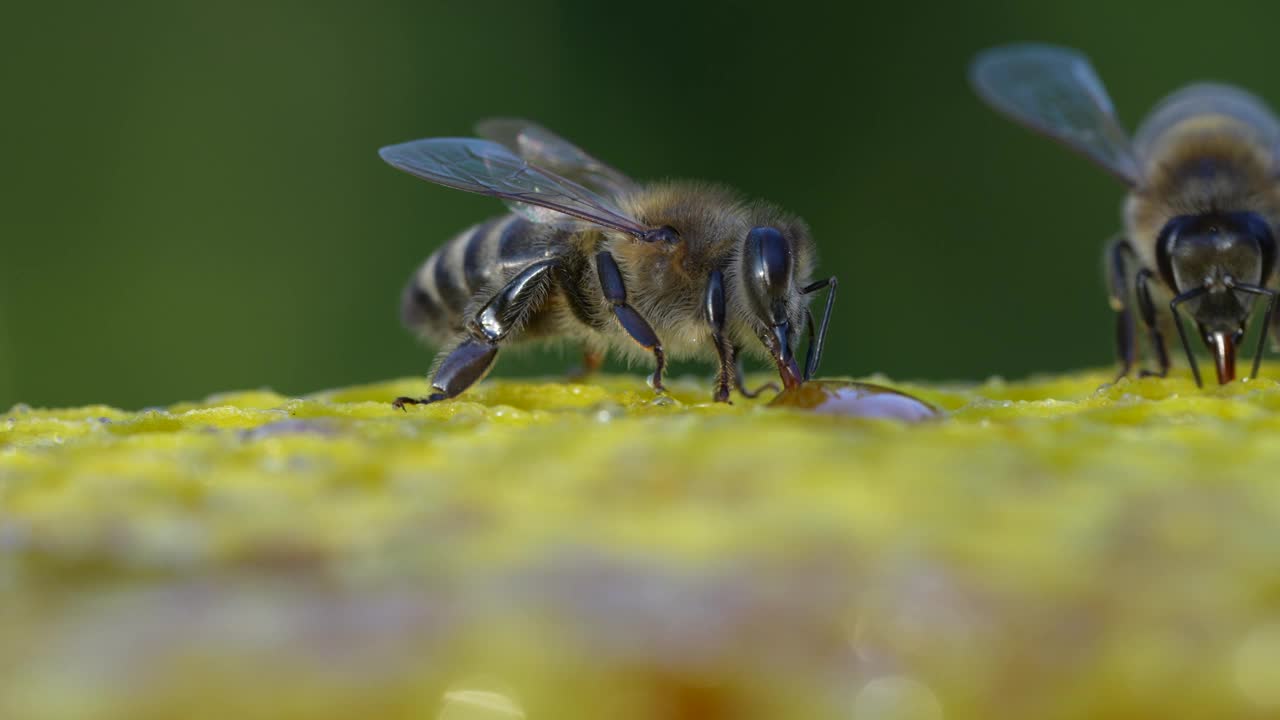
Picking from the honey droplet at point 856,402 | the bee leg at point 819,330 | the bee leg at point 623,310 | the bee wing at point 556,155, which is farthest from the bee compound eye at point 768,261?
the honey droplet at point 856,402

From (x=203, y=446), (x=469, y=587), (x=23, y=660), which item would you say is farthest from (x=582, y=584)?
(x=203, y=446)

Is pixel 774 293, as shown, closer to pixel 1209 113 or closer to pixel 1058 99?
pixel 1058 99

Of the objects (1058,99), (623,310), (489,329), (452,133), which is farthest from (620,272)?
(452,133)

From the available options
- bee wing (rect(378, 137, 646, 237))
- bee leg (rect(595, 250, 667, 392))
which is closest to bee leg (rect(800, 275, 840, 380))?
bee leg (rect(595, 250, 667, 392))

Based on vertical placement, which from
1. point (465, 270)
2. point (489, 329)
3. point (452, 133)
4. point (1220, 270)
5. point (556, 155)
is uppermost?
point (452, 133)

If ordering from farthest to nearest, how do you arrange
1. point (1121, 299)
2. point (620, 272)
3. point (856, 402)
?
point (1121, 299)
point (620, 272)
point (856, 402)

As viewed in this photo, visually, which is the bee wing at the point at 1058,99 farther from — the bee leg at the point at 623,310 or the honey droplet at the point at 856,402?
the honey droplet at the point at 856,402
